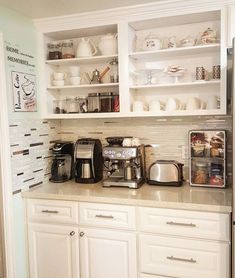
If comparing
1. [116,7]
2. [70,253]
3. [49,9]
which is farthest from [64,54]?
[70,253]

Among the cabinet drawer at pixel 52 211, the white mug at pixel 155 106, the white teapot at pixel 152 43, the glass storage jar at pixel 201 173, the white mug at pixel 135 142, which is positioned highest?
the white teapot at pixel 152 43

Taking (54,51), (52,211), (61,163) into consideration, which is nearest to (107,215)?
(52,211)

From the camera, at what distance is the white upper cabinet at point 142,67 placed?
2.25 meters

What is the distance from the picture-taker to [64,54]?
2611 mm

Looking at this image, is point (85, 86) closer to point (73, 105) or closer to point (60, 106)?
point (73, 105)

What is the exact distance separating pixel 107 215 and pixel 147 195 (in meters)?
0.32

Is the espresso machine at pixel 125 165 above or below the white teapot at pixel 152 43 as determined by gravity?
below

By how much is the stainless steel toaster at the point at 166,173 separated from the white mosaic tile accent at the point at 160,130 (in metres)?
0.17

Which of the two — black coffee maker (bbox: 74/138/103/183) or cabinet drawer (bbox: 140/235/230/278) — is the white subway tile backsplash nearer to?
black coffee maker (bbox: 74/138/103/183)

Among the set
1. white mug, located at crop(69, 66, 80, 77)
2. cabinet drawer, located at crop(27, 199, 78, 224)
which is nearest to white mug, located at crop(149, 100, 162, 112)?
white mug, located at crop(69, 66, 80, 77)

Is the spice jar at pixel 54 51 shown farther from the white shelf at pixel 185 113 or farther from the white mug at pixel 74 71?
the white shelf at pixel 185 113

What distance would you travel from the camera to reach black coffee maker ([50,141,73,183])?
8.56 feet

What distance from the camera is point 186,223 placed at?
1.95 meters

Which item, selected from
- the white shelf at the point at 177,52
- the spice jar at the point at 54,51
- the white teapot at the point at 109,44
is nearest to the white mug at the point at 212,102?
the white shelf at the point at 177,52
